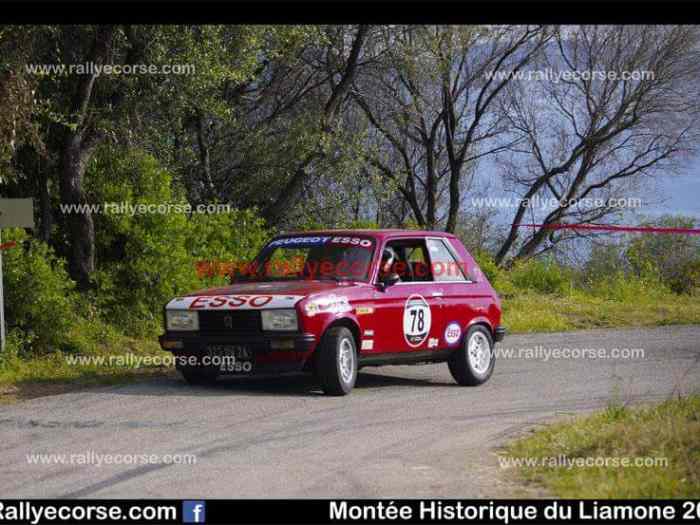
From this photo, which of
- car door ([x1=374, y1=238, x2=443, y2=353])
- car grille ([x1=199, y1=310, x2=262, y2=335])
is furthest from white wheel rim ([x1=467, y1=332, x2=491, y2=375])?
car grille ([x1=199, y1=310, x2=262, y2=335])

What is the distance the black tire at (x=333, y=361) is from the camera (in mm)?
12078

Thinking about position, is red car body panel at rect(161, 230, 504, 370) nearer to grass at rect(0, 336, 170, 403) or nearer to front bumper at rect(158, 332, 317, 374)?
front bumper at rect(158, 332, 317, 374)

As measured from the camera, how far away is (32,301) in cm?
1583

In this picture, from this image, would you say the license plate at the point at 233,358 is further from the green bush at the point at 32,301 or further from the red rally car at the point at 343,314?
the green bush at the point at 32,301

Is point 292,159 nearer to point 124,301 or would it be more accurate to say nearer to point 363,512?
point 124,301

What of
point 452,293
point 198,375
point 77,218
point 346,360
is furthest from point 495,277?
point 346,360

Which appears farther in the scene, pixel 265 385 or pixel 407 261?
pixel 407 261

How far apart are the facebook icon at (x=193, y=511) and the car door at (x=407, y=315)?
582cm

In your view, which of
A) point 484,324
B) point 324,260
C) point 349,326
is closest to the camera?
point 349,326

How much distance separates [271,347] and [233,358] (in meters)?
0.50

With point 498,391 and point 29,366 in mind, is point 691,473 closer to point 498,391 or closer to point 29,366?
point 498,391

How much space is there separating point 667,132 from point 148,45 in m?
19.3

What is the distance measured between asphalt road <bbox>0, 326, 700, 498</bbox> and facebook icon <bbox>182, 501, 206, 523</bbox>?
49 cm

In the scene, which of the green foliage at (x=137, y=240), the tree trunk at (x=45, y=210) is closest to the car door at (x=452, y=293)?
the green foliage at (x=137, y=240)
